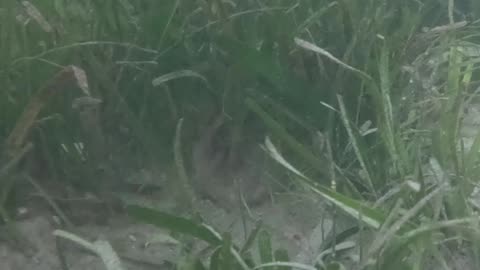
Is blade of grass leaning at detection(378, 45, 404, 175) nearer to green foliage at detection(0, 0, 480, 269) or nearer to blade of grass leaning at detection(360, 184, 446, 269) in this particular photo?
green foliage at detection(0, 0, 480, 269)

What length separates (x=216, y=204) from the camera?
63.4 inches

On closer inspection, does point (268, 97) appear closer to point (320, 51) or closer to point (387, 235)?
point (320, 51)

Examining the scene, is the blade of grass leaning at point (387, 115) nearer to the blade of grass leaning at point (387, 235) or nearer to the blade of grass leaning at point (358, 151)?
the blade of grass leaning at point (358, 151)

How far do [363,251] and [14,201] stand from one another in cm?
68

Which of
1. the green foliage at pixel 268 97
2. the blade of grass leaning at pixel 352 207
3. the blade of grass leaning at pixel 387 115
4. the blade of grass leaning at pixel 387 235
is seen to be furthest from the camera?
the blade of grass leaning at pixel 387 115

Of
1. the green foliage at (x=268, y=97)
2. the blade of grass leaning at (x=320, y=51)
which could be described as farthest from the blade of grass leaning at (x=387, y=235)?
the blade of grass leaning at (x=320, y=51)

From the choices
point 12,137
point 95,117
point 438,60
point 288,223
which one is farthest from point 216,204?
point 438,60

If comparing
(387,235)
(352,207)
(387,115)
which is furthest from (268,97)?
(387,235)

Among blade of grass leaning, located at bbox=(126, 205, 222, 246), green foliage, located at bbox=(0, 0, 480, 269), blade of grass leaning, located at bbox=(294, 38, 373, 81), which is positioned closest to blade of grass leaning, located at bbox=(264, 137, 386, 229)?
green foliage, located at bbox=(0, 0, 480, 269)

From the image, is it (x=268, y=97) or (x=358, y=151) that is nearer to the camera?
(x=358, y=151)

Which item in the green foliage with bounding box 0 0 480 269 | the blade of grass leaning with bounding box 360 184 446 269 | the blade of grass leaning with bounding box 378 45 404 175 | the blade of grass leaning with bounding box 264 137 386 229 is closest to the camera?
the blade of grass leaning with bounding box 360 184 446 269

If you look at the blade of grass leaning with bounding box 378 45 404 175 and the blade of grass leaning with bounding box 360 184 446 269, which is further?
the blade of grass leaning with bounding box 378 45 404 175

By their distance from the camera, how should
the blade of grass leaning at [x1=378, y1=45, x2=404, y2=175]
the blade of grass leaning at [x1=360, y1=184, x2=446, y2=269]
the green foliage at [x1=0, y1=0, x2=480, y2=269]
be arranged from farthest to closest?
the blade of grass leaning at [x1=378, y1=45, x2=404, y2=175], the green foliage at [x1=0, y1=0, x2=480, y2=269], the blade of grass leaning at [x1=360, y1=184, x2=446, y2=269]

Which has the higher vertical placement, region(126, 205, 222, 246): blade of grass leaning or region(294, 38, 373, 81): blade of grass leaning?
region(294, 38, 373, 81): blade of grass leaning
